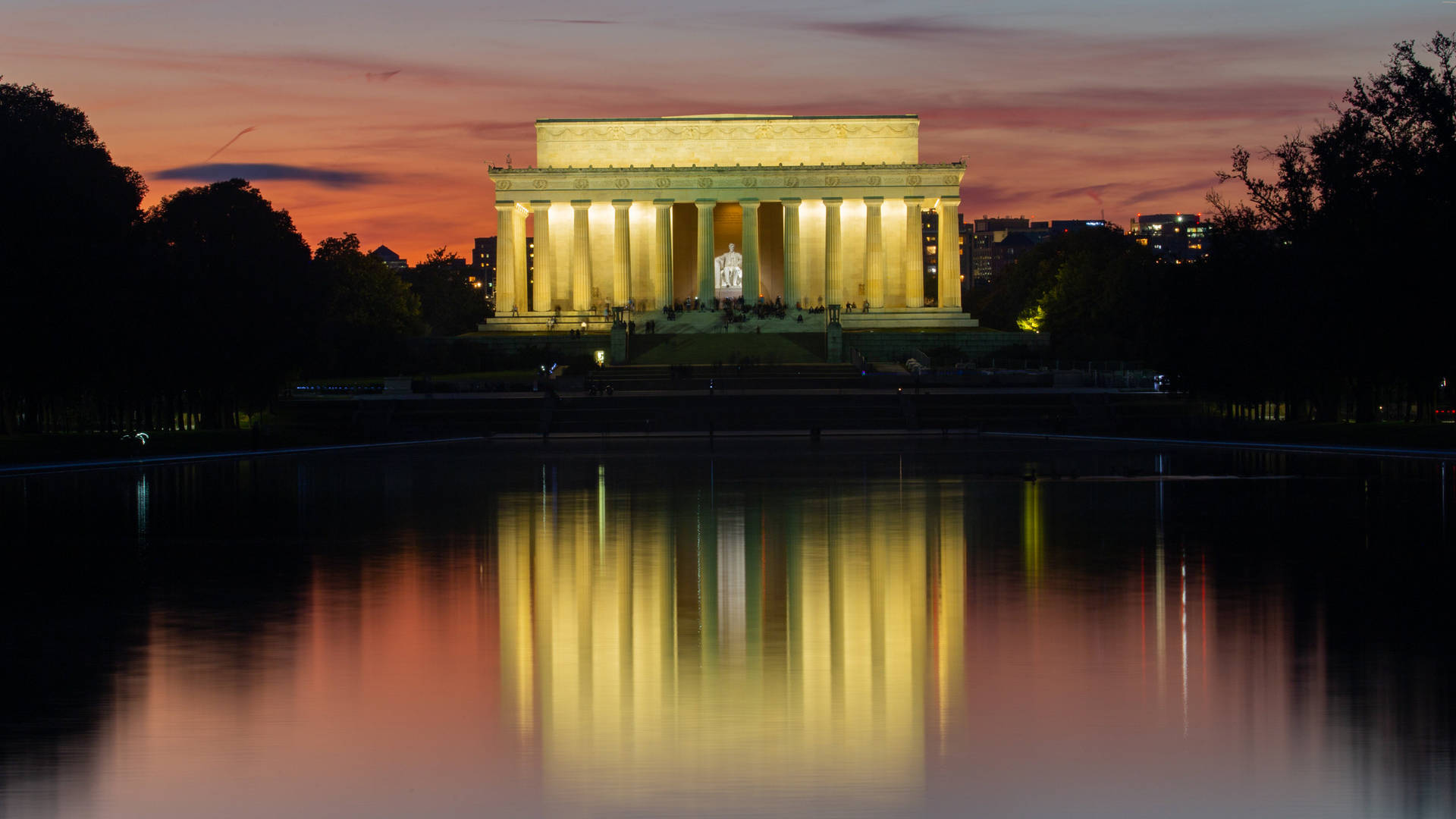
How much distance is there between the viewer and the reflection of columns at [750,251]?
4562 inches

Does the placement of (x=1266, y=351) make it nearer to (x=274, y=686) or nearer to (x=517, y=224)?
(x=274, y=686)

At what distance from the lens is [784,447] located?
5325cm

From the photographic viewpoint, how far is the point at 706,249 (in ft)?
382

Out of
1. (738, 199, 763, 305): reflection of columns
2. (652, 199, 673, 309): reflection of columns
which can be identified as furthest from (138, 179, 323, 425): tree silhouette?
(738, 199, 763, 305): reflection of columns

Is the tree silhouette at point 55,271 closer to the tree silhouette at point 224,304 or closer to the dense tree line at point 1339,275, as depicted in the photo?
the tree silhouette at point 224,304

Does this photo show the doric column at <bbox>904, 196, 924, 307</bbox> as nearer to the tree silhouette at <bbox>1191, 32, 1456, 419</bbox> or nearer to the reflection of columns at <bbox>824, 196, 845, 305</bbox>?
the reflection of columns at <bbox>824, 196, 845, 305</bbox>

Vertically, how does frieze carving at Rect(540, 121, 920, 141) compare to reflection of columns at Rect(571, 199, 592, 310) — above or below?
above

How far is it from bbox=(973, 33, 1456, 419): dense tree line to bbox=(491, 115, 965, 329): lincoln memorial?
40.2 meters

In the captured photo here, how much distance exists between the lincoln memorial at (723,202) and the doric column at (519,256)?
145 millimetres

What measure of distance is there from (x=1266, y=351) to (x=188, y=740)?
5390 cm

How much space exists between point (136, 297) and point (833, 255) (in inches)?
2644

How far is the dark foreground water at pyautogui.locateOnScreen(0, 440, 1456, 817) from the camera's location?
9.81 m

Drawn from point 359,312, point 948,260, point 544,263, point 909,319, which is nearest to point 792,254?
point 909,319

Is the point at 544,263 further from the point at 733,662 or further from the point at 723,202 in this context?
the point at 733,662
